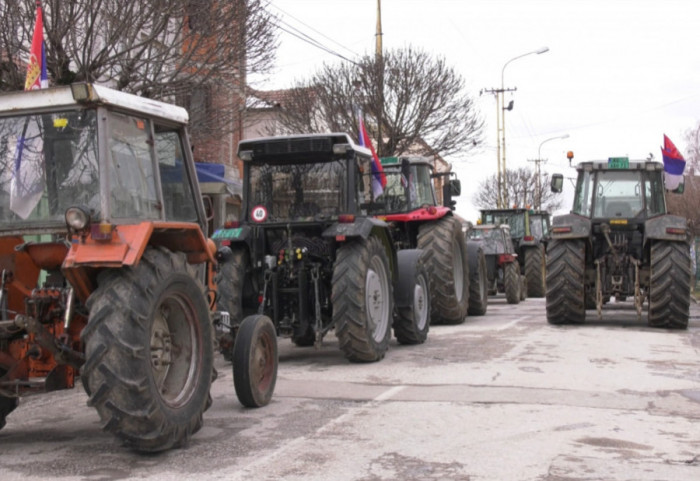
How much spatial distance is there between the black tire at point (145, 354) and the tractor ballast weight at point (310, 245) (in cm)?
384

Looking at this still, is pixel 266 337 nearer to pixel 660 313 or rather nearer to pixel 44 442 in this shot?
pixel 44 442

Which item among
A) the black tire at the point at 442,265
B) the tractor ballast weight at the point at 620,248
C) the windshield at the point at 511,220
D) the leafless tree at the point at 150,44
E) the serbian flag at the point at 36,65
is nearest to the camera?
the serbian flag at the point at 36,65

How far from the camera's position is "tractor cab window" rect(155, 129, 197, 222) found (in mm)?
6410

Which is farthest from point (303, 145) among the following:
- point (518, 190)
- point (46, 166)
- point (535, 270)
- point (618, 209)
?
point (518, 190)

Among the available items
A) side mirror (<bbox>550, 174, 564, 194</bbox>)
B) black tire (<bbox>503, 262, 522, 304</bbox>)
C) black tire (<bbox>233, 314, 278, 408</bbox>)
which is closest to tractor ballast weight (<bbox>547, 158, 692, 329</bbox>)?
side mirror (<bbox>550, 174, 564, 194</bbox>)

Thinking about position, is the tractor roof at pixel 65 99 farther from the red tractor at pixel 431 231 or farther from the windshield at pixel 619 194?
the windshield at pixel 619 194

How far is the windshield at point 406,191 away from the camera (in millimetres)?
14883

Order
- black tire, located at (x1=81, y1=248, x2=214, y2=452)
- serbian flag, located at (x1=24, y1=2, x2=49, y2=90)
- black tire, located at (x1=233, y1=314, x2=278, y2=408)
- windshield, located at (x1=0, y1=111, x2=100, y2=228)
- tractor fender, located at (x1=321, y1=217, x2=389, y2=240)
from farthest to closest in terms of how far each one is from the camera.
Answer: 1. tractor fender, located at (x1=321, y1=217, x2=389, y2=240)
2. black tire, located at (x1=233, y1=314, x2=278, y2=408)
3. serbian flag, located at (x1=24, y1=2, x2=49, y2=90)
4. windshield, located at (x1=0, y1=111, x2=100, y2=228)
5. black tire, located at (x1=81, y1=248, x2=214, y2=452)

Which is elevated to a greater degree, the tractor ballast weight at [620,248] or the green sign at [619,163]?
the green sign at [619,163]

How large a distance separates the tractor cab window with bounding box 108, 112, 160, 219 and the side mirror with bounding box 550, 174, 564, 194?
10.9 metres

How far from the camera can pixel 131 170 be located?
19.6 ft

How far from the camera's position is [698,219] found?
133 feet

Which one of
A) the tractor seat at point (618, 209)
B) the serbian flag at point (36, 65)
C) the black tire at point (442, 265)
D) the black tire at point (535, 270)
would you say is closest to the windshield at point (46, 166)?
the serbian flag at point (36, 65)

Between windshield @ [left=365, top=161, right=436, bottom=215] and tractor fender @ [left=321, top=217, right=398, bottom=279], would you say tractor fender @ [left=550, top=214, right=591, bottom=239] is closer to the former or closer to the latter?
windshield @ [left=365, top=161, right=436, bottom=215]
